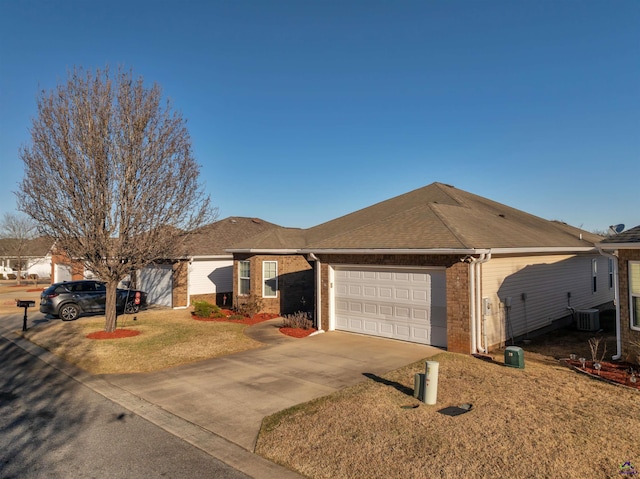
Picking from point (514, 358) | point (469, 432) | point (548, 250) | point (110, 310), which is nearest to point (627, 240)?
point (514, 358)

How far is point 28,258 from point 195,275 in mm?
40103

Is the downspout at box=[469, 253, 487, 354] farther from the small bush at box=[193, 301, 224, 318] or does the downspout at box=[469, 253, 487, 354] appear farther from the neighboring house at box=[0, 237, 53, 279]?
the neighboring house at box=[0, 237, 53, 279]

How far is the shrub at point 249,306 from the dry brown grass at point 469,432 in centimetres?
1033

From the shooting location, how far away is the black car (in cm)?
1773

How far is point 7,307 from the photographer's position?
23.7m

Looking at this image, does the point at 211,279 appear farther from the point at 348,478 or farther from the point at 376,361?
the point at 348,478

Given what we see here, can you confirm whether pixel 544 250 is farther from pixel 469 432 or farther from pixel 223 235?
pixel 223 235

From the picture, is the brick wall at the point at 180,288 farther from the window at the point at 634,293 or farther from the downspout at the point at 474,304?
the window at the point at 634,293

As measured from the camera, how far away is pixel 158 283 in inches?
936

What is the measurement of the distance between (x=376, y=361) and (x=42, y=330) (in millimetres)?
12984

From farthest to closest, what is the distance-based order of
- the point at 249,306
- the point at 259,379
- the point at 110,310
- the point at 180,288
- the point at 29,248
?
the point at 29,248
the point at 180,288
the point at 249,306
the point at 110,310
the point at 259,379

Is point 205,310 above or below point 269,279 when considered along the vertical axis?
below

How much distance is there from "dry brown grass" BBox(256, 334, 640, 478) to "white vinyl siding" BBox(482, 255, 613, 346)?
3.40 meters

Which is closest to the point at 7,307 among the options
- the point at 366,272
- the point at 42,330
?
the point at 42,330
